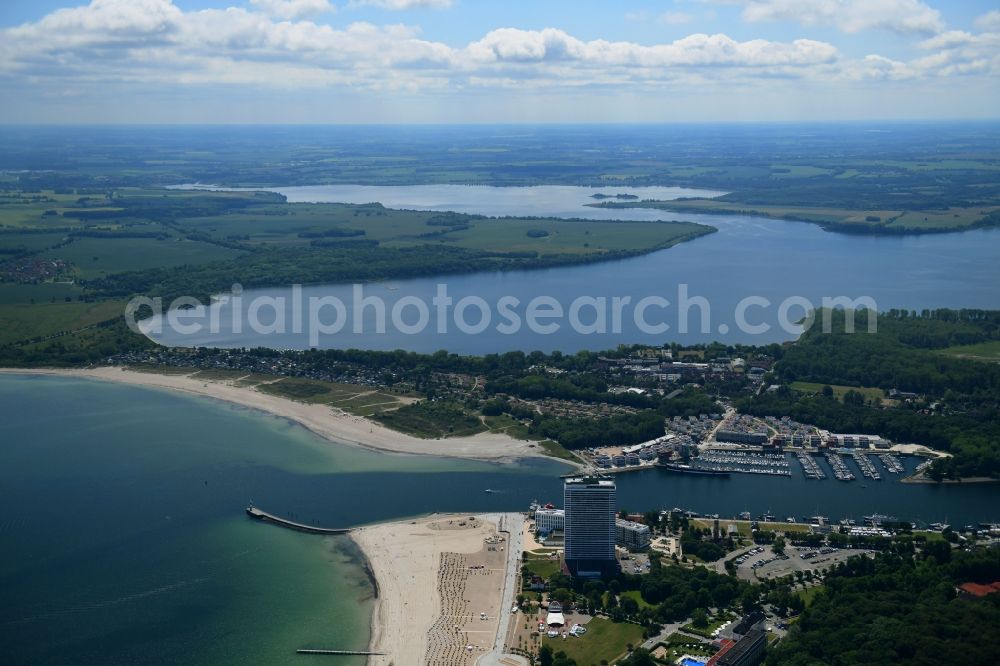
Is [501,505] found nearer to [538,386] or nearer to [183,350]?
[538,386]

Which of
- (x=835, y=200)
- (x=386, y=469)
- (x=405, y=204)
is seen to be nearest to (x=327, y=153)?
(x=405, y=204)

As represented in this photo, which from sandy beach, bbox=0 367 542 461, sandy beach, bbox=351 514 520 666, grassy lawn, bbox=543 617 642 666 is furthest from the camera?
sandy beach, bbox=0 367 542 461

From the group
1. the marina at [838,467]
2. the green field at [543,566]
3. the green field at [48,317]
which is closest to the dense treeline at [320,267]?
the green field at [48,317]

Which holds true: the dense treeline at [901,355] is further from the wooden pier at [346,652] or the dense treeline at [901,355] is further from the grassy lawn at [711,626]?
the wooden pier at [346,652]

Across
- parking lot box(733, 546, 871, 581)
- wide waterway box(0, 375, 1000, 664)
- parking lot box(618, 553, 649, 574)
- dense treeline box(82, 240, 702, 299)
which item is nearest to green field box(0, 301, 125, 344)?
dense treeline box(82, 240, 702, 299)

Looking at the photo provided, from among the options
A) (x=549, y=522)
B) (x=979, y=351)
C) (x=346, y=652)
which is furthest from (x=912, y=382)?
(x=346, y=652)

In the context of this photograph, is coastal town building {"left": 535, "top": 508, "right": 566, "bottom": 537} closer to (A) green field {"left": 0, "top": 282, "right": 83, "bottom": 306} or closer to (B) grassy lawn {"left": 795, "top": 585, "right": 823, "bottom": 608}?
(B) grassy lawn {"left": 795, "top": 585, "right": 823, "bottom": 608}

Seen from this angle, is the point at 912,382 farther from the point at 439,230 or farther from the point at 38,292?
the point at 439,230

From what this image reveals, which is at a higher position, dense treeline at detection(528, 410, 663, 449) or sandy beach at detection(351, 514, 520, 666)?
dense treeline at detection(528, 410, 663, 449)
